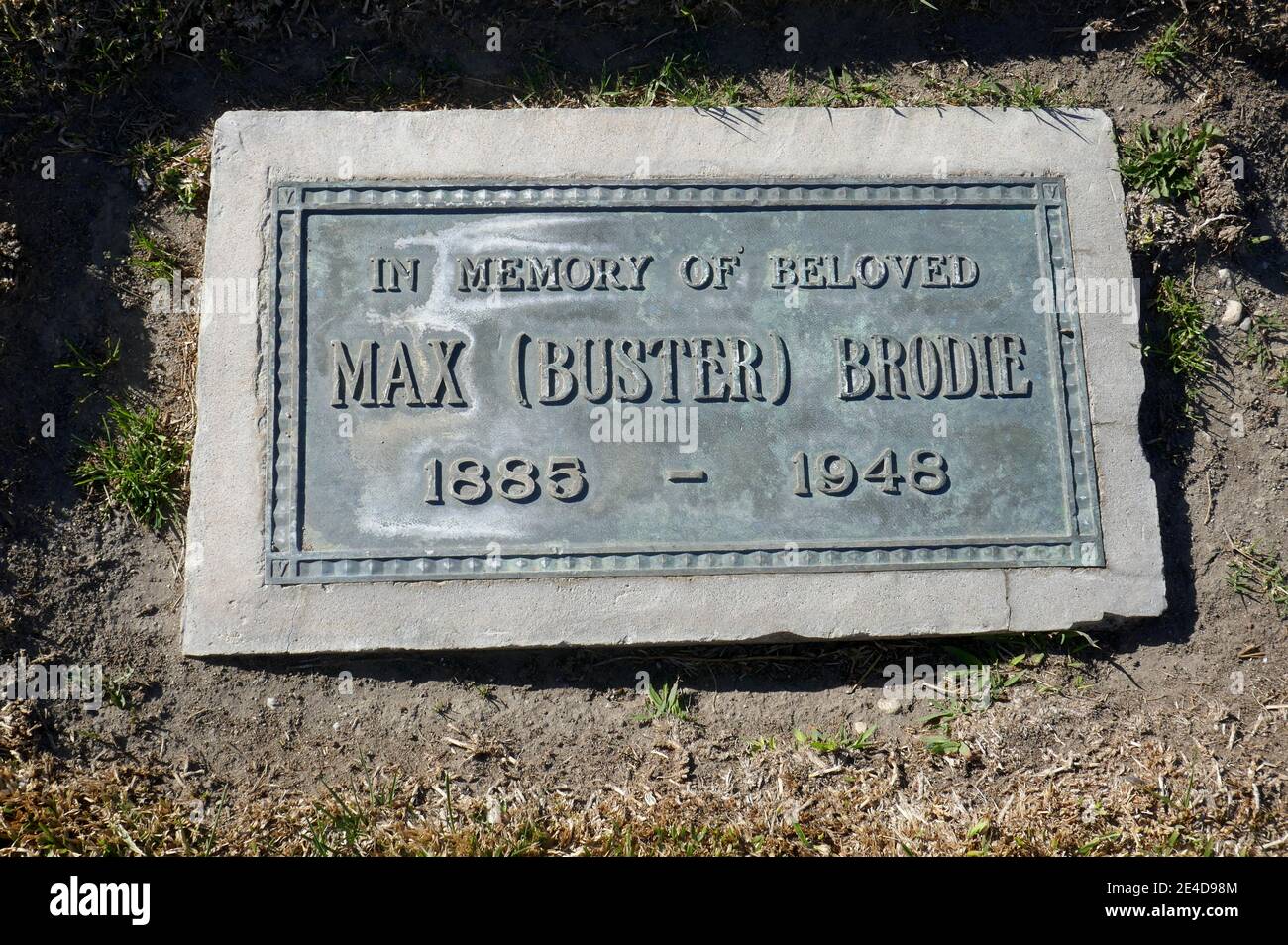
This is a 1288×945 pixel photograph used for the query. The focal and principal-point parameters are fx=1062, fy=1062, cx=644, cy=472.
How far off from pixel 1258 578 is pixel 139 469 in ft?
13.0

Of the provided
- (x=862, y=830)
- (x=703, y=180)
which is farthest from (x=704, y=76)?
(x=862, y=830)

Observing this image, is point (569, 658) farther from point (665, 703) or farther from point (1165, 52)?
point (1165, 52)

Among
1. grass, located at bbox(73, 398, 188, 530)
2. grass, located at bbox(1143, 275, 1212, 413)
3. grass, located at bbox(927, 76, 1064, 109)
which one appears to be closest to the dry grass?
grass, located at bbox(73, 398, 188, 530)

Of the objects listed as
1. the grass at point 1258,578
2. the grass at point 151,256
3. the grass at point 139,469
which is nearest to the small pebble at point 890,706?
the grass at point 1258,578

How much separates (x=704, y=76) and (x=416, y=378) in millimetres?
1673

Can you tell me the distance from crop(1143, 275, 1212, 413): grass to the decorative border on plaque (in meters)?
0.43

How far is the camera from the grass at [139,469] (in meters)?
3.71

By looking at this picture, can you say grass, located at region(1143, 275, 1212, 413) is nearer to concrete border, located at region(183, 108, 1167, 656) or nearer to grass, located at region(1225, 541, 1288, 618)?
concrete border, located at region(183, 108, 1167, 656)

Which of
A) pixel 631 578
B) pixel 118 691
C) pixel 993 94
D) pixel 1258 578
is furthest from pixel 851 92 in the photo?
pixel 118 691

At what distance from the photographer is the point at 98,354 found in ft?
12.7

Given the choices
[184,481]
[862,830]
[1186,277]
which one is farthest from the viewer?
[1186,277]

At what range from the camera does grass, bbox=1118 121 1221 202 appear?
13.1 feet

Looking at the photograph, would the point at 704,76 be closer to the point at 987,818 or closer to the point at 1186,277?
the point at 1186,277

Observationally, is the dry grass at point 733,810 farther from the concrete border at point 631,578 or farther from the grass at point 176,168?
the grass at point 176,168
